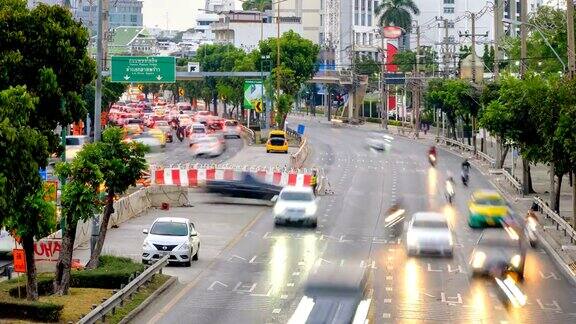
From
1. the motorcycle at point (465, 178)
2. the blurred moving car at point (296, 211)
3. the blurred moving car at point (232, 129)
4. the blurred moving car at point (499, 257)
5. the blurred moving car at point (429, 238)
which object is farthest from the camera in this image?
the blurred moving car at point (232, 129)

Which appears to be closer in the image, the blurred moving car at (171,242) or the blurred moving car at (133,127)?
the blurred moving car at (171,242)

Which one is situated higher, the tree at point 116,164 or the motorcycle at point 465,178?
the tree at point 116,164

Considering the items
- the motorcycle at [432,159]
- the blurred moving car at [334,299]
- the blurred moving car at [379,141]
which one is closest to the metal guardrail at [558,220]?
the blurred moving car at [334,299]

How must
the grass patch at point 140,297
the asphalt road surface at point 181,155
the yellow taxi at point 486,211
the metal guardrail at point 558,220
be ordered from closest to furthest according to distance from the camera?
the grass patch at point 140,297 < the metal guardrail at point 558,220 < the yellow taxi at point 486,211 < the asphalt road surface at point 181,155

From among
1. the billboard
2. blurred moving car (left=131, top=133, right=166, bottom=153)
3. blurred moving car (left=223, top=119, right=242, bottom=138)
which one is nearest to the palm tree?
the billboard

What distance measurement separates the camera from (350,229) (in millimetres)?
52719

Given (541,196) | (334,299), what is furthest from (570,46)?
(334,299)

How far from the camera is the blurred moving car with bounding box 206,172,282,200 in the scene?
61312 millimetres

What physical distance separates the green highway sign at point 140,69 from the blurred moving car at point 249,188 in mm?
9073

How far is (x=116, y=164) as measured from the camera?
3609cm

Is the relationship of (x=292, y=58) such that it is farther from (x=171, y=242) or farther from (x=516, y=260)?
(x=516, y=260)

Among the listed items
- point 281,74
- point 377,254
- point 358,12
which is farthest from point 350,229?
point 358,12

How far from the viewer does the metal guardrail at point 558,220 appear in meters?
48.2

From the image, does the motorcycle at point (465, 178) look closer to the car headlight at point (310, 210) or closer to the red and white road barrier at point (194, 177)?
the red and white road barrier at point (194, 177)
